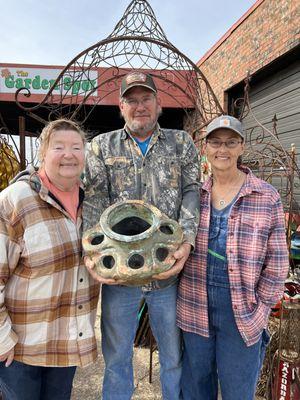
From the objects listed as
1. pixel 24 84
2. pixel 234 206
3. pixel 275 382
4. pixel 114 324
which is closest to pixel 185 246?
pixel 234 206

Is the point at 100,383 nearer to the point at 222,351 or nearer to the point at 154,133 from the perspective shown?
the point at 222,351

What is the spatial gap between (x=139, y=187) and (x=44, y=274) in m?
0.73

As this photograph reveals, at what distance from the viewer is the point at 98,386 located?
288 centimetres

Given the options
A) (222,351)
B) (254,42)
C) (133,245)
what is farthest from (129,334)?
(254,42)

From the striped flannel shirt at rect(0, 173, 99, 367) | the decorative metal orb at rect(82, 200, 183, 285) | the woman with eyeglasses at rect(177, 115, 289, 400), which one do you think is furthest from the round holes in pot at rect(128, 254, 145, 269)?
the woman with eyeglasses at rect(177, 115, 289, 400)

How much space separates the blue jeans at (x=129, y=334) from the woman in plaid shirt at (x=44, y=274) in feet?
0.84

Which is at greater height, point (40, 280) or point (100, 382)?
point (40, 280)

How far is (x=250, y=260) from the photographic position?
1.68 metres

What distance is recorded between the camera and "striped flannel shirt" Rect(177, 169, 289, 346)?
168 centimetres

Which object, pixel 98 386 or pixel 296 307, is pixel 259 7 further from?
pixel 98 386

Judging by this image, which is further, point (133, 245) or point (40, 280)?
point (40, 280)

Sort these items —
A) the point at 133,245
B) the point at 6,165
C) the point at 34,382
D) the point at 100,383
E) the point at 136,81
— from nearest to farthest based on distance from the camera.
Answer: the point at 133,245 < the point at 34,382 < the point at 136,81 < the point at 100,383 < the point at 6,165

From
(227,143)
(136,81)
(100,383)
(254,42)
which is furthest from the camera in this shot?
(254,42)

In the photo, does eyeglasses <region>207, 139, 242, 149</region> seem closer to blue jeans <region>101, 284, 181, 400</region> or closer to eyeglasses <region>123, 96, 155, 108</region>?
eyeglasses <region>123, 96, 155, 108</region>
